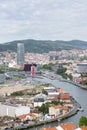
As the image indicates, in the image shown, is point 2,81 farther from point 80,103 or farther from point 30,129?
point 30,129

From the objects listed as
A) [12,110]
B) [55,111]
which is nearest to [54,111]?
[55,111]

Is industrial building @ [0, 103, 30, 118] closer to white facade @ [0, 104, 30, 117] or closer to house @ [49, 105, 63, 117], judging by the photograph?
white facade @ [0, 104, 30, 117]

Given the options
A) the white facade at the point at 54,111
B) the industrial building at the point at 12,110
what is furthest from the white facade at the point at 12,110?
the white facade at the point at 54,111

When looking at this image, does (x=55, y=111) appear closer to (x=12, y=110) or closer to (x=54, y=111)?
(x=54, y=111)

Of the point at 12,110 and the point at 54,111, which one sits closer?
the point at 12,110

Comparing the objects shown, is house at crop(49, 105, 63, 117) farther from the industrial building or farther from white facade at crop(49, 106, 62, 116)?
the industrial building

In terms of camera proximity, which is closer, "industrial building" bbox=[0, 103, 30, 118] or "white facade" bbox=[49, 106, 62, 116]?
"industrial building" bbox=[0, 103, 30, 118]

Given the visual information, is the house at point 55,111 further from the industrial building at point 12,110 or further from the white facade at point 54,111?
the industrial building at point 12,110

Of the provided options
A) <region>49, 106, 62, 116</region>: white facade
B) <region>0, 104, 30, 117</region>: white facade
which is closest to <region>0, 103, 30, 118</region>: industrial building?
<region>0, 104, 30, 117</region>: white facade

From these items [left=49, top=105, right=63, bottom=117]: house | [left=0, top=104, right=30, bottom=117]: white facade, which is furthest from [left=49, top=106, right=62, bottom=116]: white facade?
[left=0, top=104, right=30, bottom=117]: white facade

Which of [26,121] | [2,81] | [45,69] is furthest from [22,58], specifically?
[26,121]

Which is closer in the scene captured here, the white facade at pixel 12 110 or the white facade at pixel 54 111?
the white facade at pixel 12 110
